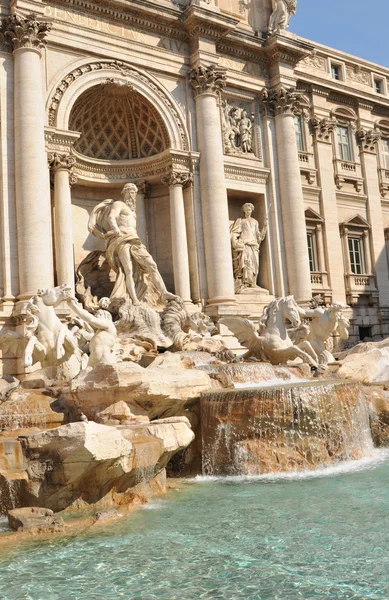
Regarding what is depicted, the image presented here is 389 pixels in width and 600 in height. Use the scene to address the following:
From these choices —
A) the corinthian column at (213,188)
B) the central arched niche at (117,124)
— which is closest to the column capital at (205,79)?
the corinthian column at (213,188)

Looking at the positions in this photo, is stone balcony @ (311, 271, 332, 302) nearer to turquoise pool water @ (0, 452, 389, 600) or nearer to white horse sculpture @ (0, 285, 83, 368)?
white horse sculpture @ (0, 285, 83, 368)

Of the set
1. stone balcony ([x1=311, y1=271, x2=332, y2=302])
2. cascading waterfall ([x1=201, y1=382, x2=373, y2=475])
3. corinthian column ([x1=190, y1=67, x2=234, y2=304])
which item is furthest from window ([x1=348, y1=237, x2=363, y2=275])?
cascading waterfall ([x1=201, y1=382, x2=373, y2=475])

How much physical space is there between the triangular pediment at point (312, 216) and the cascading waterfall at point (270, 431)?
12771mm

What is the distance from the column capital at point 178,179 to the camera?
62.0 feet

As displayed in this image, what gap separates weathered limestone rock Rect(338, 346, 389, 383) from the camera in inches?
559

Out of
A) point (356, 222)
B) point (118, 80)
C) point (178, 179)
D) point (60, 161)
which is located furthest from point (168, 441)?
point (356, 222)

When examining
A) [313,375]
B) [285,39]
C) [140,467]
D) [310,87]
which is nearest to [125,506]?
[140,467]

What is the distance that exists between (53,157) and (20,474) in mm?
10423

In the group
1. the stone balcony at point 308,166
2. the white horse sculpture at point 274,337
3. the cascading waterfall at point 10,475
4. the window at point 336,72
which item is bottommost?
the cascading waterfall at point 10,475

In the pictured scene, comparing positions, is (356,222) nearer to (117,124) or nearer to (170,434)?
(117,124)

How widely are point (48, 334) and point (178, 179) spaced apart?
27.6 feet

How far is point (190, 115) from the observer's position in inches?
766

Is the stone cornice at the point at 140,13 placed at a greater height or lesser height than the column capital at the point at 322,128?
greater

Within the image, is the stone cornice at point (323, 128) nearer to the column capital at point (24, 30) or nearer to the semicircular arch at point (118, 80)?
the semicircular arch at point (118, 80)
